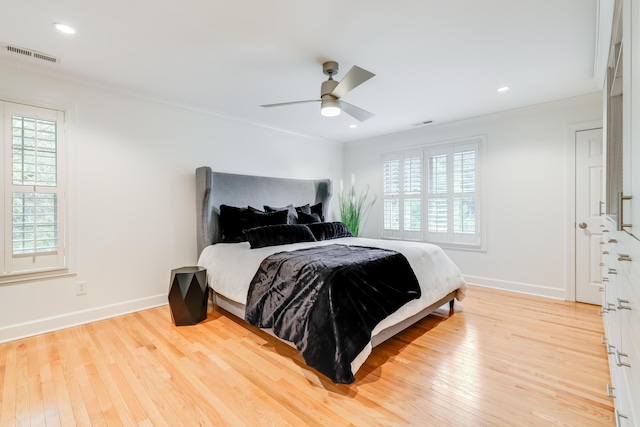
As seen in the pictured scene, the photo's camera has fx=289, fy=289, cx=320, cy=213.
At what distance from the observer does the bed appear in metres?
2.50

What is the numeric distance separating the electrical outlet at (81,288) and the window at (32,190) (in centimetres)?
23

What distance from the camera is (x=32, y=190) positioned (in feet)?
8.86

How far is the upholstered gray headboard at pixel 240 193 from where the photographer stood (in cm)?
357

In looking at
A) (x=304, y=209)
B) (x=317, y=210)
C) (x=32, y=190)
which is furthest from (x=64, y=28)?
(x=317, y=210)

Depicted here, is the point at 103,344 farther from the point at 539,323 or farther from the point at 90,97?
the point at 539,323

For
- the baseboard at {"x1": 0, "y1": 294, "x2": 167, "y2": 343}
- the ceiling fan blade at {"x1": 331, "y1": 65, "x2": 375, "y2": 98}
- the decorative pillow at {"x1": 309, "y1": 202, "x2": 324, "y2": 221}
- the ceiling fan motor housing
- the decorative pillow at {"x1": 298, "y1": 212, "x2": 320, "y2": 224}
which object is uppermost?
the ceiling fan motor housing

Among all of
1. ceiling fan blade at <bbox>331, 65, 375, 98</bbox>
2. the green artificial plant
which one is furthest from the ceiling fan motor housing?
the green artificial plant

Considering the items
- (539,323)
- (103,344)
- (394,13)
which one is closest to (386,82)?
(394,13)

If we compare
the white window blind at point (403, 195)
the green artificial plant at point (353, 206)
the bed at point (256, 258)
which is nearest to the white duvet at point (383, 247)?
the bed at point (256, 258)

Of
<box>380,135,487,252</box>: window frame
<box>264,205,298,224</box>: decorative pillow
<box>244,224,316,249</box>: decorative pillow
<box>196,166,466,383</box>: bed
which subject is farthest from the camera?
<box>380,135,487,252</box>: window frame

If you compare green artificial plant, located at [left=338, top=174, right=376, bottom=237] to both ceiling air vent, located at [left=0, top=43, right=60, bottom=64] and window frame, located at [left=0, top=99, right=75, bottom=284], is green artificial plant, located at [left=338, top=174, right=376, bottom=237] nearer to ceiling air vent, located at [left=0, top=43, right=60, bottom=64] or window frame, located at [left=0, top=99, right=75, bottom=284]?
window frame, located at [left=0, top=99, right=75, bottom=284]

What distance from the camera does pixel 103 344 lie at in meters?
2.50

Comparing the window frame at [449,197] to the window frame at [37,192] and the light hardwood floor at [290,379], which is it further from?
the window frame at [37,192]

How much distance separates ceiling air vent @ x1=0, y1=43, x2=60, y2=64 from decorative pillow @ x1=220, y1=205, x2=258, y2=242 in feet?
6.73
